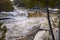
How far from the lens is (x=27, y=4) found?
3.42 metres

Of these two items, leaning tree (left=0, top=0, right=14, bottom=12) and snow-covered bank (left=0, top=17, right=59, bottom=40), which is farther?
leaning tree (left=0, top=0, right=14, bottom=12)

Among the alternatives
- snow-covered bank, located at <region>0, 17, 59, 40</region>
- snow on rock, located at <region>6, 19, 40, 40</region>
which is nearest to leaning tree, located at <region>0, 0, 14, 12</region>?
snow-covered bank, located at <region>0, 17, 59, 40</region>

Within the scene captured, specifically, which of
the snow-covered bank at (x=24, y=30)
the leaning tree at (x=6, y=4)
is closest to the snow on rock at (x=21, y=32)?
the snow-covered bank at (x=24, y=30)

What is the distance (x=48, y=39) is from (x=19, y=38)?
2412 millimetres

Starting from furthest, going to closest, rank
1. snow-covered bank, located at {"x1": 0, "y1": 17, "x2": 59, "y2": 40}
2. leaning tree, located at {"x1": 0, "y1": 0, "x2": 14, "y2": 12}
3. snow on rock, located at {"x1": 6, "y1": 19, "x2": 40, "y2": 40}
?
leaning tree, located at {"x1": 0, "y1": 0, "x2": 14, "y2": 12}
snow on rock, located at {"x1": 6, "y1": 19, "x2": 40, "y2": 40}
snow-covered bank, located at {"x1": 0, "y1": 17, "x2": 59, "y2": 40}

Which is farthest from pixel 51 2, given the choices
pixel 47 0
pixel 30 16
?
pixel 30 16

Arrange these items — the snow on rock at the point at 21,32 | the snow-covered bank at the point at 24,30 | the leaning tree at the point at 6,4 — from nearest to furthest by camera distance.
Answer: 1. the snow-covered bank at the point at 24,30
2. the snow on rock at the point at 21,32
3. the leaning tree at the point at 6,4

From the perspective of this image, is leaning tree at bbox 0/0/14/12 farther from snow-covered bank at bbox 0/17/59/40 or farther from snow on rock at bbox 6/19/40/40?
snow on rock at bbox 6/19/40/40

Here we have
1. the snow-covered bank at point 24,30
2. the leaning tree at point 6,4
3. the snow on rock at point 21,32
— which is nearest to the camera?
the snow-covered bank at point 24,30

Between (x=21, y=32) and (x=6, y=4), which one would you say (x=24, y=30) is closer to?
(x=21, y=32)

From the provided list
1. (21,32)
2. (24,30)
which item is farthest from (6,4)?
(21,32)

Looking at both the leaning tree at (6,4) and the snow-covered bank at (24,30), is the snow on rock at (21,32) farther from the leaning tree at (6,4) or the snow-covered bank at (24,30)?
the leaning tree at (6,4)

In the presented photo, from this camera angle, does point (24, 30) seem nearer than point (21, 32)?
No

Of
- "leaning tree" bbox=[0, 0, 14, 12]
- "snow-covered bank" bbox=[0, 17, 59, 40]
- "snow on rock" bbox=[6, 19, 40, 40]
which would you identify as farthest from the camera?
"leaning tree" bbox=[0, 0, 14, 12]
